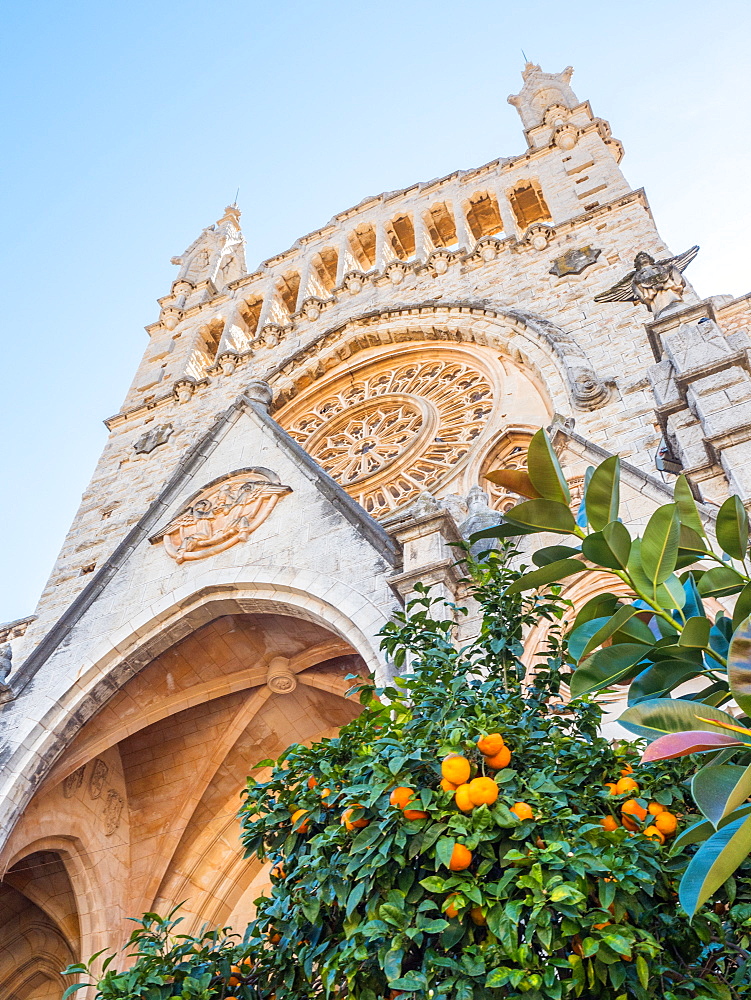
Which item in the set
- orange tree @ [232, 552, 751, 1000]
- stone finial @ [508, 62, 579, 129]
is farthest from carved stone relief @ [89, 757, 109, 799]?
stone finial @ [508, 62, 579, 129]

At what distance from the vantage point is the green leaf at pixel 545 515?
3.12 metres

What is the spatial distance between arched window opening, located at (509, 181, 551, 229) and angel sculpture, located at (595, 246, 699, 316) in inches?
324

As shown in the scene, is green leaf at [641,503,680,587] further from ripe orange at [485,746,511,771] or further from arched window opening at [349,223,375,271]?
arched window opening at [349,223,375,271]

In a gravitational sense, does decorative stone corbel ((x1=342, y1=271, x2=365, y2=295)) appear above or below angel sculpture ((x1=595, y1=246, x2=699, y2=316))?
above

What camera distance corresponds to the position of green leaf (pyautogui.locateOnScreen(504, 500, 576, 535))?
312cm

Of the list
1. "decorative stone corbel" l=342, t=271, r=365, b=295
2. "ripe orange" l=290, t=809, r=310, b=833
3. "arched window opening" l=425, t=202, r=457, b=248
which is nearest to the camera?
"ripe orange" l=290, t=809, r=310, b=833

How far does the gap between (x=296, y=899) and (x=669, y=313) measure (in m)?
7.55

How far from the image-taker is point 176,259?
2377 centimetres

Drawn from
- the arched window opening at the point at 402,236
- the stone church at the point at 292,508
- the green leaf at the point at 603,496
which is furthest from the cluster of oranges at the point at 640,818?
the arched window opening at the point at 402,236

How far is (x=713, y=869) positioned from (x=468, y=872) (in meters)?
0.88

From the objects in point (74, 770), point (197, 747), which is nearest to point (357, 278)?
point (197, 747)

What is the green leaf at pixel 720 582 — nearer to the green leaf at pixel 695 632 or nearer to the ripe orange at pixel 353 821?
the green leaf at pixel 695 632

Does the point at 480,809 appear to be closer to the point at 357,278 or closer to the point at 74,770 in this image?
the point at 74,770

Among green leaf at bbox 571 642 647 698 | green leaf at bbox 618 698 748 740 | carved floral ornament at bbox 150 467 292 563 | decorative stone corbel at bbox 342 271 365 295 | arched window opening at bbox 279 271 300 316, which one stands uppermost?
arched window opening at bbox 279 271 300 316
